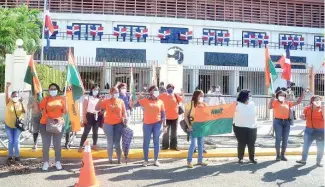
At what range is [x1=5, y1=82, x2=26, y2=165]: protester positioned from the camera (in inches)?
286

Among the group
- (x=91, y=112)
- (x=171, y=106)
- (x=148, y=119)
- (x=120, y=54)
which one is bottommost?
(x=148, y=119)

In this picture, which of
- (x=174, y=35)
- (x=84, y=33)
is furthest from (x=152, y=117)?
(x=174, y=35)

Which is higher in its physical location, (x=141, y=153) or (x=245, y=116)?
(x=245, y=116)

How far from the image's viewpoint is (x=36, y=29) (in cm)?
2139

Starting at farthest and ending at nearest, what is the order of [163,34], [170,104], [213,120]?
[163,34] → [170,104] → [213,120]

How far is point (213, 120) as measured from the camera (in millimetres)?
7824

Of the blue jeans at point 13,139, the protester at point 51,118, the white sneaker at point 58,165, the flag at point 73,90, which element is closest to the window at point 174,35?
the flag at point 73,90

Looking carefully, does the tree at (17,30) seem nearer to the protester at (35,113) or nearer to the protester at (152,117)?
the protester at (35,113)

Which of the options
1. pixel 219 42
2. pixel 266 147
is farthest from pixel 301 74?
pixel 266 147

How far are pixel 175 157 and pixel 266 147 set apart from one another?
108 inches

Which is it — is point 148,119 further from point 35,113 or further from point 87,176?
point 35,113

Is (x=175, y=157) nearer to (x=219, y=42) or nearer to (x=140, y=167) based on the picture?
(x=140, y=167)

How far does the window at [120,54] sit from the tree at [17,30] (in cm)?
696

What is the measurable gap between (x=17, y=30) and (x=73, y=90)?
13.2 meters
